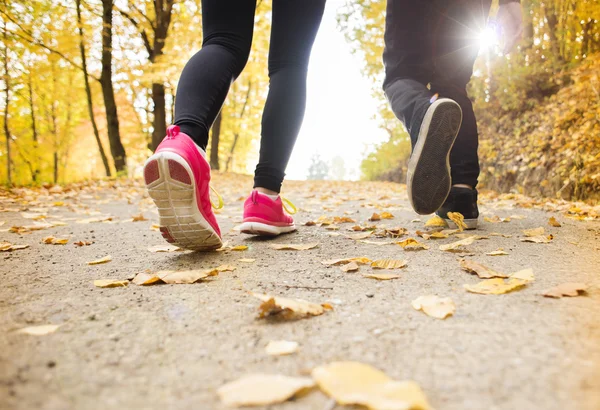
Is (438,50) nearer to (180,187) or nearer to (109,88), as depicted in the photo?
(180,187)

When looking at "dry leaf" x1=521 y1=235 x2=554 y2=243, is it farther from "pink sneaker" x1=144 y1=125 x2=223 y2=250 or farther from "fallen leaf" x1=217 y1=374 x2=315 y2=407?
"fallen leaf" x1=217 y1=374 x2=315 y2=407

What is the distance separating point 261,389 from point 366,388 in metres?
0.15

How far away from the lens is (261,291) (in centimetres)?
109

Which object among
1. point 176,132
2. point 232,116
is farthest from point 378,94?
point 176,132

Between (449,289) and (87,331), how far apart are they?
33.2 inches

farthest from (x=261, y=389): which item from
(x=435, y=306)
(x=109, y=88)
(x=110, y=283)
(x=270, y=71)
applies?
(x=109, y=88)

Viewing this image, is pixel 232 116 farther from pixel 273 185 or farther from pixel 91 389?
pixel 91 389

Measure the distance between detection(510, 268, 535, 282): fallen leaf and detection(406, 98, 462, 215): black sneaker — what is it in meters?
0.53

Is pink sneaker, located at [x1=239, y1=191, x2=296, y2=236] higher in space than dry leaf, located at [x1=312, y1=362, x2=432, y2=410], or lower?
higher

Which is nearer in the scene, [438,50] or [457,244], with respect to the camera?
[457,244]

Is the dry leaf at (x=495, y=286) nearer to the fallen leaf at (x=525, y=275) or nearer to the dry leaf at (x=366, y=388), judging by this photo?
→ the fallen leaf at (x=525, y=275)

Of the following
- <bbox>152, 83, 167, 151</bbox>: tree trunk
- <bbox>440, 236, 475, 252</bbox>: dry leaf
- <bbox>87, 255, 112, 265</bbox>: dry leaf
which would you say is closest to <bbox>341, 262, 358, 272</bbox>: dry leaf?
<bbox>440, 236, 475, 252</bbox>: dry leaf

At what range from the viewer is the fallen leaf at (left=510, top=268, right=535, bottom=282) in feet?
3.59

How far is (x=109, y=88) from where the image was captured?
839 cm
